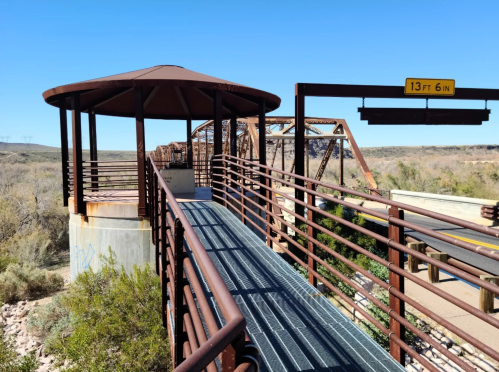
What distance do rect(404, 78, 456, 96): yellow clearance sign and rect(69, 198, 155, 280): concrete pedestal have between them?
8.19 m

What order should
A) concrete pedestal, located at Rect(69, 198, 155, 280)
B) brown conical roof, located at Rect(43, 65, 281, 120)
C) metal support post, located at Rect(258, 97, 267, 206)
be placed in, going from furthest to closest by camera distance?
1. metal support post, located at Rect(258, 97, 267, 206)
2. brown conical roof, located at Rect(43, 65, 281, 120)
3. concrete pedestal, located at Rect(69, 198, 155, 280)

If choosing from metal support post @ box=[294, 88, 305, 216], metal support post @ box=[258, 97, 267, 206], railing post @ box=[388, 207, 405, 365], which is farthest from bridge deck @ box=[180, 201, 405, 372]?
metal support post @ box=[294, 88, 305, 216]

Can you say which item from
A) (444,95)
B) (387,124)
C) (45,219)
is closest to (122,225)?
(387,124)

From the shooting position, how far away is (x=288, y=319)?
10.8 feet

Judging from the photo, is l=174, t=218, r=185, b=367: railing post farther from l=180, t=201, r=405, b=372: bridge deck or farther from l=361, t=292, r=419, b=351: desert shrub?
l=361, t=292, r=419, b=351: desert shrub

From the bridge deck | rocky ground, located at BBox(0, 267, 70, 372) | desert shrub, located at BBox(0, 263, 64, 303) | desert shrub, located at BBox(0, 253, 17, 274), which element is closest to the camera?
the bridge deck

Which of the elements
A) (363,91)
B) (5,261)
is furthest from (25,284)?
(363,91)

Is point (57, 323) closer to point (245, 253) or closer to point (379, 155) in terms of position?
point (245, 253)

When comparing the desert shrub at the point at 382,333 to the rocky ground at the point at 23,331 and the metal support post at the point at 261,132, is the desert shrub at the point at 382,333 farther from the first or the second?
the rocky ground at the point at 23,331

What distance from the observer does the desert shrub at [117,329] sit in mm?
5531

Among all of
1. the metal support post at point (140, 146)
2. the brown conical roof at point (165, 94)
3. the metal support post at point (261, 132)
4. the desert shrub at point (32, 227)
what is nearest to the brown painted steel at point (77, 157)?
the brown conical roof at point (165, 94)

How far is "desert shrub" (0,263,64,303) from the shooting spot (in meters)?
11.1

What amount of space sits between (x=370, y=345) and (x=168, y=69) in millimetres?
9187

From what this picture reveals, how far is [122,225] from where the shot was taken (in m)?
8.41
